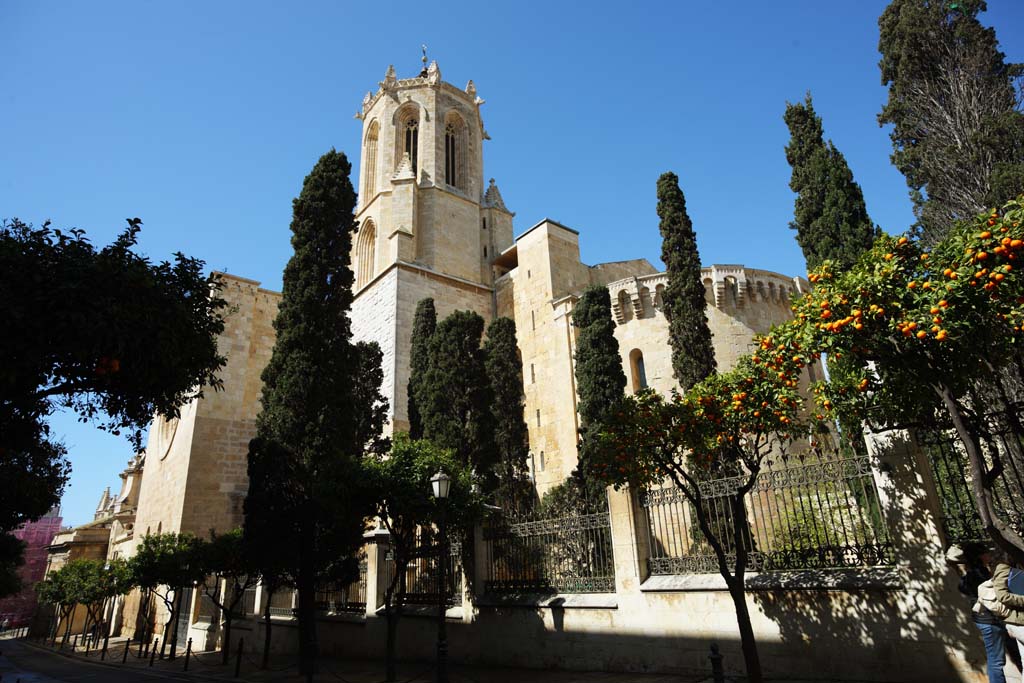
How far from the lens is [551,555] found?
10016 mm

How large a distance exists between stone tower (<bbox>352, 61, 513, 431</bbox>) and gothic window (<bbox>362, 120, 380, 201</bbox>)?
0.18ft

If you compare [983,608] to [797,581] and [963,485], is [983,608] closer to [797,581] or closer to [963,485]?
[963,485]

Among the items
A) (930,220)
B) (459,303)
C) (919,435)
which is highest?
(459,303)

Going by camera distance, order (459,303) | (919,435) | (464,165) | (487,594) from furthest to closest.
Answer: (464,165), (459,303), (487,594), (919,435)

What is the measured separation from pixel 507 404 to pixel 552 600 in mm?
8603

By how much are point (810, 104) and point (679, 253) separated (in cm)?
571

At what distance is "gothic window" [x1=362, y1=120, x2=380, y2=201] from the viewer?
31062 millimetres

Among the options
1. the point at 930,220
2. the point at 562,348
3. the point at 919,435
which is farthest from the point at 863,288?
the point at 562,348

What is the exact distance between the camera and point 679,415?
295 inches

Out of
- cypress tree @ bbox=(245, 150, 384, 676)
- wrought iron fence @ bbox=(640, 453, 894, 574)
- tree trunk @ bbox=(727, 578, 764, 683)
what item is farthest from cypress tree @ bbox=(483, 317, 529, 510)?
tree trunk @ bbox=(727, 578, 764, 683)

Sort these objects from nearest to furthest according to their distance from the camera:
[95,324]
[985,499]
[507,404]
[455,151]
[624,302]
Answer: [985,499]
[95,324]
[507,404]
[624,302]
[455,151]

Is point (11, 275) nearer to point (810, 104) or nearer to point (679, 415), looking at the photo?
point (679, 415)

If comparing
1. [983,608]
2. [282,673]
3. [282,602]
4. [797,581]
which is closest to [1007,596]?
[983,608]

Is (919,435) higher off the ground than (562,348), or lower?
lower
